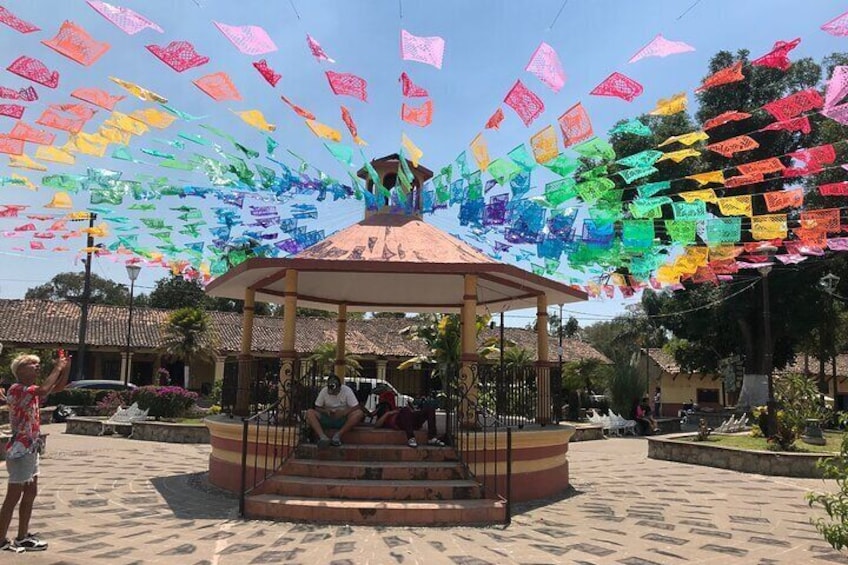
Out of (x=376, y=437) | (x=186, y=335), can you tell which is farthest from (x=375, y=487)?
(x=186, y=335)

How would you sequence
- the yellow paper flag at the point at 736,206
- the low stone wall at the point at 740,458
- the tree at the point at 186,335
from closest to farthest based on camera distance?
1. the yellow paper flag at the point at 736,206
2. the low stone wall at the point at 740,458
3. the tree at the point at 186,335

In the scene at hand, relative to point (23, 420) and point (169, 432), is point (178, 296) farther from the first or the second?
point (23, 420)

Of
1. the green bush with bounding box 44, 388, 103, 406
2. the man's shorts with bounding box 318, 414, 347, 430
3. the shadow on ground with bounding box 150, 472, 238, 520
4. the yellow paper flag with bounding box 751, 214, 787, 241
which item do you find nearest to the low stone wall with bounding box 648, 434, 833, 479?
the yellow paper flag with bounding box 751, 214, 787, 241

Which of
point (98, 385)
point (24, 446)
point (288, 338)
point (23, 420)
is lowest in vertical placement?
point (98, 385)

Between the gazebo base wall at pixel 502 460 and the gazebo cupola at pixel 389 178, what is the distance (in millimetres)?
4845

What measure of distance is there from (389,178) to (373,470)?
5.95m

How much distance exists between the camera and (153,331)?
36219mm

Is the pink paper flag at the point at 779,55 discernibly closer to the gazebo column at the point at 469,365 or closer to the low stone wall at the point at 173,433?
the gazebo column at the point at 469,365

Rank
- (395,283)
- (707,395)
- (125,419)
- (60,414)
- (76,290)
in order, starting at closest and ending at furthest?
(395,283)
(125,419)
(60,414)
(707,395)
(76,290)

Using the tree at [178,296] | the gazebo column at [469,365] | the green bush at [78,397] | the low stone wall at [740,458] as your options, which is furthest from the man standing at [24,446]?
the tree at [178,296]

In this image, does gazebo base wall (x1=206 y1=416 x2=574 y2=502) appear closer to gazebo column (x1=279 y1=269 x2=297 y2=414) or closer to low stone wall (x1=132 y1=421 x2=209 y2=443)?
gazebo column (x1=279 y1=269 x2=297 y2=414)

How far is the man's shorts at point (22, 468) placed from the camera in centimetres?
566

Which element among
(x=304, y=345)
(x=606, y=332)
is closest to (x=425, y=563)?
(x=304, y=345)

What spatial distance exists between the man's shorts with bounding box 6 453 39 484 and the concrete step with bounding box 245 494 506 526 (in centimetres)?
255
